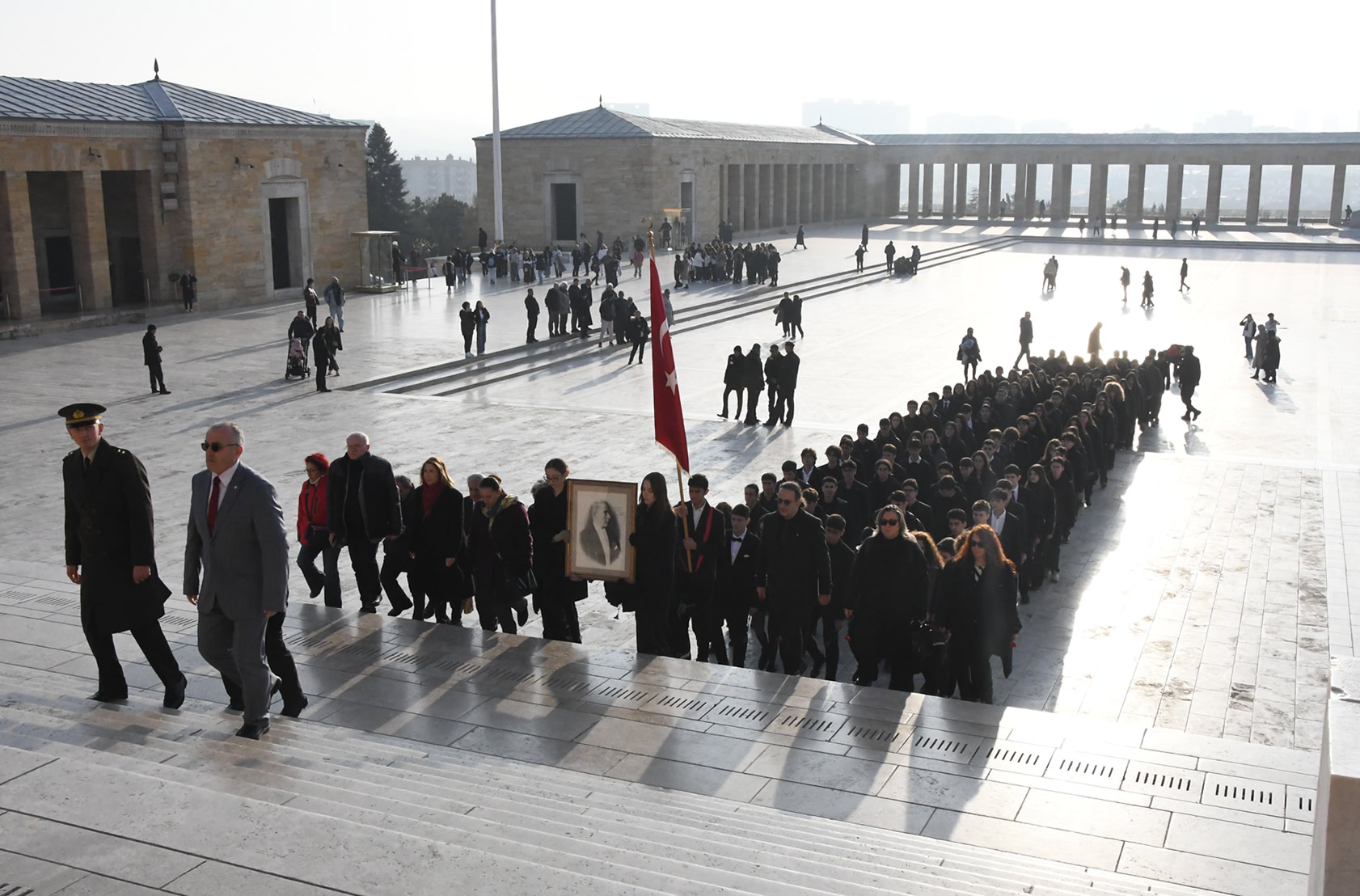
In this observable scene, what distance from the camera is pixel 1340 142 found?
5822 centimetres

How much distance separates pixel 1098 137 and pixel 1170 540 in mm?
57802

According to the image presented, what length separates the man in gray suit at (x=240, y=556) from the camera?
5.69 meters

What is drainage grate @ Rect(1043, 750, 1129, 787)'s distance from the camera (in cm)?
603

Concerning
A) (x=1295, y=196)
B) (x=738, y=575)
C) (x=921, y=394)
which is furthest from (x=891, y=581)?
(x=1295, y=196)

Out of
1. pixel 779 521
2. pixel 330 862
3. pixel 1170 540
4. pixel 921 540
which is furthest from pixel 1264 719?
pixel 330 862

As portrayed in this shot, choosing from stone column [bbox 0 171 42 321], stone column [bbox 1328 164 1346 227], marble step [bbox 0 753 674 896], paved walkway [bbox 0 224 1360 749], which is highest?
stone column [bbox 1328 164 1346 227]

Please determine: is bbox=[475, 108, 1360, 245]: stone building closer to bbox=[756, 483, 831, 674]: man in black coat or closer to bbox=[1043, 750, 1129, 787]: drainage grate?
bbox=[756, 483, 831, 674]: man in black coat

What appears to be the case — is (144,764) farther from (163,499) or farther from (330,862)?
(163,499)

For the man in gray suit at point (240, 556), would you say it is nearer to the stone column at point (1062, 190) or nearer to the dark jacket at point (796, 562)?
the dark jacket at point (796, 562)

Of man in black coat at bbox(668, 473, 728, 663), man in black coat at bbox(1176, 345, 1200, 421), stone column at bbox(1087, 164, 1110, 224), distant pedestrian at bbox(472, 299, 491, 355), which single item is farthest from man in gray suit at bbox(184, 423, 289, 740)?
stone column at bbox(1087, 164, 1110, 224)

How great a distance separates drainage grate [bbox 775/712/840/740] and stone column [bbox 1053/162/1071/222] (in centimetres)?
6246

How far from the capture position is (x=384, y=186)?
243 ft

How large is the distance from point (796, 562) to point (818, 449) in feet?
28.8

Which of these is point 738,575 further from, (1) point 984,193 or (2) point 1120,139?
(2) point 1120,139
